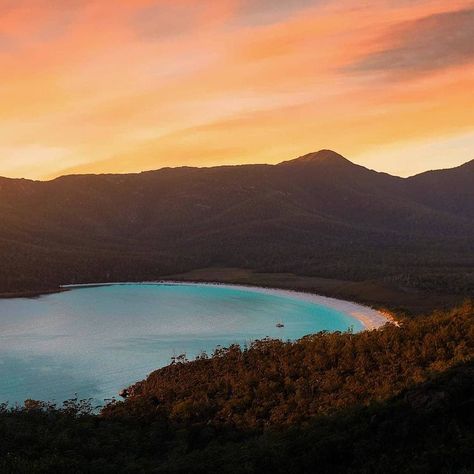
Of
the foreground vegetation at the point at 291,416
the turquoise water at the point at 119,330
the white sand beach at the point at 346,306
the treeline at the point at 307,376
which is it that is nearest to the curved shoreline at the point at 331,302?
the white sand beach at the point at 346,306

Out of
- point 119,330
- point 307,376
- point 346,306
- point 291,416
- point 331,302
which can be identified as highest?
point 307,376

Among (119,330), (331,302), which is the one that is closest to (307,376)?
(119,330)

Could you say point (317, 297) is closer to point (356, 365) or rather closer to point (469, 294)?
point (469, 294)

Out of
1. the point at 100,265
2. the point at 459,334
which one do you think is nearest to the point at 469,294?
the point at 459,334

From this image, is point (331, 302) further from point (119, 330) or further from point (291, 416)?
point (291, 416)

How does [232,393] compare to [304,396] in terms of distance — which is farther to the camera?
[232,393]

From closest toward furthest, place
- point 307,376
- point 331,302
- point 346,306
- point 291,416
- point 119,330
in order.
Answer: point 291,416
point 307,376
point 119,330
point 346,306
point 331,302

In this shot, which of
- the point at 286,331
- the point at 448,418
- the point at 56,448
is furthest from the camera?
the point at 286,331

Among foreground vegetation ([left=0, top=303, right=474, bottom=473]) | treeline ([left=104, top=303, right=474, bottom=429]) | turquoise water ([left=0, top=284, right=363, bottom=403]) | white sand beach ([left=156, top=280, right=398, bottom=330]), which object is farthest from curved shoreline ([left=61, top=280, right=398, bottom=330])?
foreground vegetation ([left=0, top=303, right=474, bottom=473])
